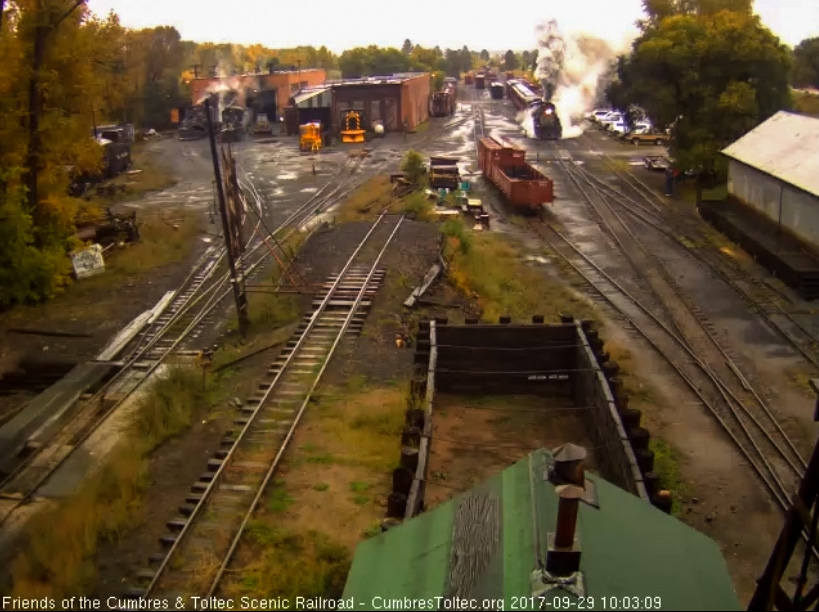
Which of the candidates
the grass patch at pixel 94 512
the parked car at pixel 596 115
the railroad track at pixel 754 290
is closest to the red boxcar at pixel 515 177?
the railroad track at pixel 754 290

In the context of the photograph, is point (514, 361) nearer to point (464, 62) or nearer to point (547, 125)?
point (547, 125)

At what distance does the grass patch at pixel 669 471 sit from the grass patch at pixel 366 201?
54.7 feet

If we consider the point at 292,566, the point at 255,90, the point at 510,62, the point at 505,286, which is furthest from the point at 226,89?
the point at 510,62

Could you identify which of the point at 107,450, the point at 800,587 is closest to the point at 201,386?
the point at 107,450

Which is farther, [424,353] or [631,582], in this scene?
[424,353]

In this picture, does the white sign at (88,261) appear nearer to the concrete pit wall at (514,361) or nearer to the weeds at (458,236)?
the weeds at (458,236)

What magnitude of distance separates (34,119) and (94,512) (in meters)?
14.6

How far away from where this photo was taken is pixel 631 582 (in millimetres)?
4129

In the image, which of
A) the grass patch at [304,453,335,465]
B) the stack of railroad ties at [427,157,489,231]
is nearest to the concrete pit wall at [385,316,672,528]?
the grass patch at [304,453,335,465]

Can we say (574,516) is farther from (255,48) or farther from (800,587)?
(255,48)

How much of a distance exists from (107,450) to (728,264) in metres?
17.1

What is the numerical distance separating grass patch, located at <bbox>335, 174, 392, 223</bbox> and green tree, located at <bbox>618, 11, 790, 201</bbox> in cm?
1174

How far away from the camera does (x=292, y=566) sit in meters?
8.89

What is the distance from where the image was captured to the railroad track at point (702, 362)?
11977mm
